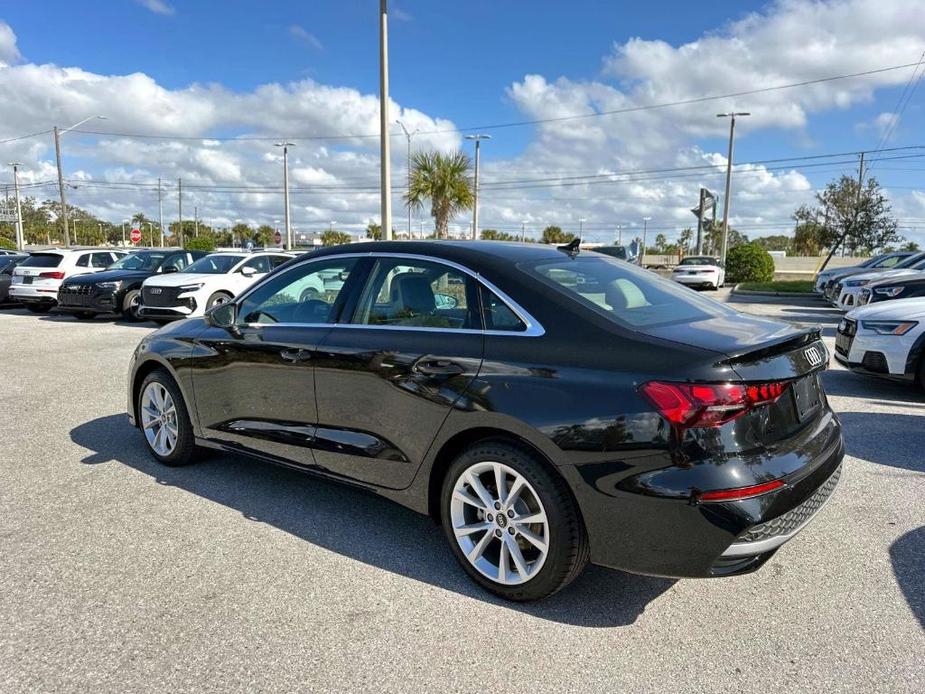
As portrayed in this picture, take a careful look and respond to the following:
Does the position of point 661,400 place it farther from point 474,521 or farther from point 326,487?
point 326,487

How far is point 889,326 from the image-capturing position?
674 centimetres

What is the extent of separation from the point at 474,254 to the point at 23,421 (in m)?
5.04

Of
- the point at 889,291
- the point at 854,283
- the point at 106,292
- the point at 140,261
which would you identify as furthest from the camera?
the point at 140,261

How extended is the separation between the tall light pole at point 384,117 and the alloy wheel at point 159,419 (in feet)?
36.3

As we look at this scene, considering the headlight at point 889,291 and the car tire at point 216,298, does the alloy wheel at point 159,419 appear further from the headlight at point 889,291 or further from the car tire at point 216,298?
the headlight at point 889,291

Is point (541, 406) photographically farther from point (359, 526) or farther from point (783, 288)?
point (783, 288)

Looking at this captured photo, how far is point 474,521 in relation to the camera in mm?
3119

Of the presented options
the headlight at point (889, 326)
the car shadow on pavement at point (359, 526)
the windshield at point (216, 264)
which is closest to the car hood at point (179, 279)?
the windshield at point (216, 264)

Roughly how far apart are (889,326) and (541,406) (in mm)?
5722

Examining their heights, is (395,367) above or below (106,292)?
above

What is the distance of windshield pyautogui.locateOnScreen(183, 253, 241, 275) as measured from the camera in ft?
44.2

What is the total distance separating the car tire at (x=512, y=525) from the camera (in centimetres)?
277

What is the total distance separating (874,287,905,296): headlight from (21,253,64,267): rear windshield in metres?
17.3

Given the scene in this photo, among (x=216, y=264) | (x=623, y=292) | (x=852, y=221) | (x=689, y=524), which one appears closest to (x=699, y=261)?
(x=852, y=221)
